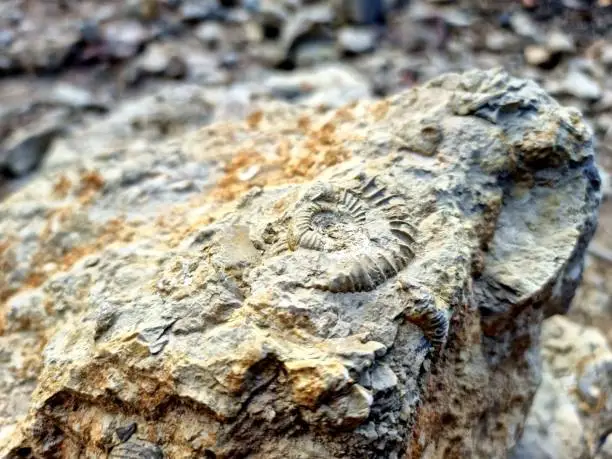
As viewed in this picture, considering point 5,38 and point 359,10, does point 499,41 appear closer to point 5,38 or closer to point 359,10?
point 359,10

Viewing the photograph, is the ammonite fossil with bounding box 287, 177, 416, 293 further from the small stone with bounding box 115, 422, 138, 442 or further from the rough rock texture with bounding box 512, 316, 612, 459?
the rough rock texture with bounding box 512, 316, 612, 459

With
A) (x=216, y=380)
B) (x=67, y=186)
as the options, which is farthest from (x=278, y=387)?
(x=67, y=186)

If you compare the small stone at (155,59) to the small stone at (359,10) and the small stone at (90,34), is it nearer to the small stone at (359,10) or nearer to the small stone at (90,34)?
Answer: the small stone at (90,34)

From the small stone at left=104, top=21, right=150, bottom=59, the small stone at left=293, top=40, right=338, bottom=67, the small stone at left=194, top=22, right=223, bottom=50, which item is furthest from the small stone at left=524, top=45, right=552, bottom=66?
the small stone at left=104, top=21, right=150, bottom=59

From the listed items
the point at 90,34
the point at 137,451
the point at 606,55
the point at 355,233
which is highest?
the point at 355,233

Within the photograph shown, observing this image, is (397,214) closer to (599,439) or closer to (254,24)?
(599,439)

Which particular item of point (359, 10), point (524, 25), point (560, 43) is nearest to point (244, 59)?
point (359, 10)
